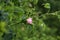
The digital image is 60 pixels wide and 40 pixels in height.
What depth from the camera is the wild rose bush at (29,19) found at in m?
2.22

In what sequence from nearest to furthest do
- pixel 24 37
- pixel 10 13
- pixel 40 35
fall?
1. pixel 10 13
2. pixel 24 37
3. pixel 40 35

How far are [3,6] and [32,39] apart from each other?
57 cm

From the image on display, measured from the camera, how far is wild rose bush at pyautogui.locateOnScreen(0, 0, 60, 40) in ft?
7.27

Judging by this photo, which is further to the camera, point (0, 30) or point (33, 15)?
point (33, 15)

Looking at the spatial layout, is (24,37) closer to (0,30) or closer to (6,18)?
(6,18)

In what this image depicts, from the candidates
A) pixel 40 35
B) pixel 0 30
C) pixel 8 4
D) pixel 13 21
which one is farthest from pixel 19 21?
pixel 0 30

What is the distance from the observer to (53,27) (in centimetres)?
292

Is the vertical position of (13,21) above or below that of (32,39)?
above

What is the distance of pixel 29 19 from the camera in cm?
239

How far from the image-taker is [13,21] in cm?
237

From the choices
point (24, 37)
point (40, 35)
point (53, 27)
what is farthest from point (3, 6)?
point (53, 27)

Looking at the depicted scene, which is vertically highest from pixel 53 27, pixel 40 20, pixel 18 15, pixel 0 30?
pixel 0 30

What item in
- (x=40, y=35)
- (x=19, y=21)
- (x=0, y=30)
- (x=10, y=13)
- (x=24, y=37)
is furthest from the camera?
(x=40, y=35)

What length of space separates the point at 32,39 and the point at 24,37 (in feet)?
0.34
